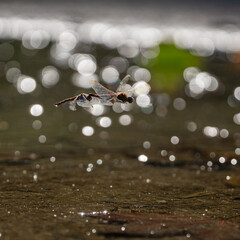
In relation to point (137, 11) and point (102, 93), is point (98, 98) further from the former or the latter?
point (137, 11)

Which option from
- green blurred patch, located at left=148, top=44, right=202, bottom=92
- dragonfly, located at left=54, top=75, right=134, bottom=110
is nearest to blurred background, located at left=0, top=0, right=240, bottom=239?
green blurred patch, located at left=148, top=44, right=202, bottom=92

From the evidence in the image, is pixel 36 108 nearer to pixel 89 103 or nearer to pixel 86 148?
pixel 86 148

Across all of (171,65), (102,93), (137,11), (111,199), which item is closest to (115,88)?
(171,65)

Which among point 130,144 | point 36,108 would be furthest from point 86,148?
point 36,108

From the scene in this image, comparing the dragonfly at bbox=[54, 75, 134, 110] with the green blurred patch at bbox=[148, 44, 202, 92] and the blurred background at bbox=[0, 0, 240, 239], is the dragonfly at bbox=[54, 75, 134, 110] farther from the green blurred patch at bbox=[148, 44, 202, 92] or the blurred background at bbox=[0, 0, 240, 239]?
the green blurred patch at bbox=[148, 44, 202, 92]

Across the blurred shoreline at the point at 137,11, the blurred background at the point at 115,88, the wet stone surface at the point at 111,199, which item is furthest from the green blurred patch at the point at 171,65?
the wet stone surface at the point at 111,199
